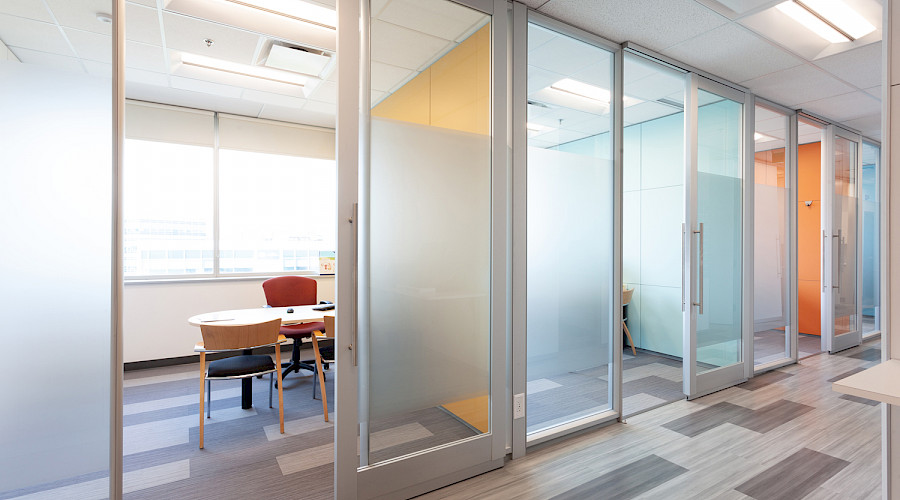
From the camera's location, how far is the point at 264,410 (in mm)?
3287

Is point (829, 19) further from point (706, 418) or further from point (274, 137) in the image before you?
point (274, 137)

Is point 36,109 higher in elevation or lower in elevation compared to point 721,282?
higher

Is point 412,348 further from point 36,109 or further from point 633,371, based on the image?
point 633,371

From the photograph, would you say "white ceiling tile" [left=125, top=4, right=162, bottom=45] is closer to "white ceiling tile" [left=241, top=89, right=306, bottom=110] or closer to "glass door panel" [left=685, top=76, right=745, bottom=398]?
"white ceiling tile" [left=241, top=89, right=306, bottom=110]

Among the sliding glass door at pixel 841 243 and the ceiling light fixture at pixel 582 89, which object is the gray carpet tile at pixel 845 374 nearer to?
the sliding glass door at pixel 841 243

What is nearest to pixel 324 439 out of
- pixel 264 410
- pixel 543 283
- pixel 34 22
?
pixel 264 410

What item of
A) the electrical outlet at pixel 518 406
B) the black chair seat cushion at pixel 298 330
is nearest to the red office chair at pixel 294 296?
the black chair seat cushion at pixel 298 330

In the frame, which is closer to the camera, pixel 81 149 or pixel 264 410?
pixel 81 149

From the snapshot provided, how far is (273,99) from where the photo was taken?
172 inches

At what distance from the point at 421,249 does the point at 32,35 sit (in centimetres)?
160

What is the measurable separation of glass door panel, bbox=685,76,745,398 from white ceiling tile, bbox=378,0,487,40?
219 centimetres

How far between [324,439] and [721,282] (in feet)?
11.2

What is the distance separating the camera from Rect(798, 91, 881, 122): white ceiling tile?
4090 mm

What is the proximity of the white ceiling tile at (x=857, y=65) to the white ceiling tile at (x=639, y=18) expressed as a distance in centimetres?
135
